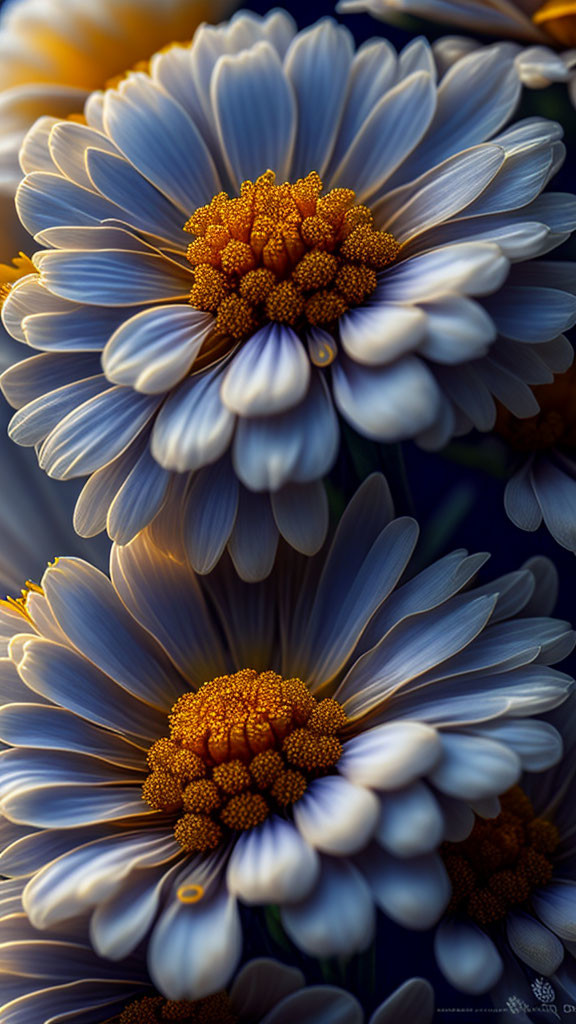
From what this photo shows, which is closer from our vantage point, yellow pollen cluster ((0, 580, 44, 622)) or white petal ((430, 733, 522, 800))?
white petal ((430, 733, 522, 800))

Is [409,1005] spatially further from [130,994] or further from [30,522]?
[30,522]

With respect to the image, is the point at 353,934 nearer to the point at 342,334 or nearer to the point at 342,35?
the point at 342,334

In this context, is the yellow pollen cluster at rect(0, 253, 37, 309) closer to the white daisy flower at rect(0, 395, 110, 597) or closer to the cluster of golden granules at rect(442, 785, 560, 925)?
the white daisy flower at rect(0, 395, 110, 597)

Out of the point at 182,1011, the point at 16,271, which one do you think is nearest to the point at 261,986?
the point at 182,1011

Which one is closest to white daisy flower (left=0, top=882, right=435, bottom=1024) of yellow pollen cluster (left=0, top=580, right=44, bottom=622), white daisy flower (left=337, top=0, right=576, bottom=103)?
yellow pollen cluster (left=0, top=580, right=44, bottom=622)

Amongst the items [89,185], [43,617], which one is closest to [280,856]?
[43,617]

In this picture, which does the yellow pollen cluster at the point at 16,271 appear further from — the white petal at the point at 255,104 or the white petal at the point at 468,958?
the white petal at the point at 468,958

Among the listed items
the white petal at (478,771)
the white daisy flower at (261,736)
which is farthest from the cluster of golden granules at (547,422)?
the white petal at (478,771)

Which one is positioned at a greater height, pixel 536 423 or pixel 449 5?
pixel 449 5
